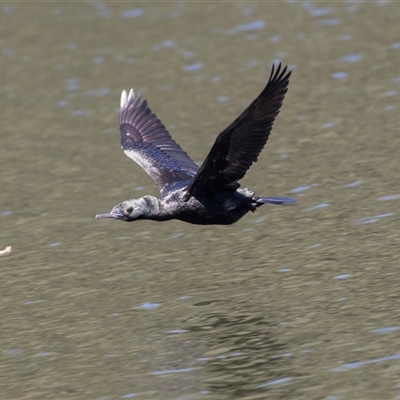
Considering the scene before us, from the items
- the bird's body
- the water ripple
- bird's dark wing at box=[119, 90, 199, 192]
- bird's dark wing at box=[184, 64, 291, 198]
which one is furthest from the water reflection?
the water ripple

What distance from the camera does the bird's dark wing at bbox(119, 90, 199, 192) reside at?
36.1ft

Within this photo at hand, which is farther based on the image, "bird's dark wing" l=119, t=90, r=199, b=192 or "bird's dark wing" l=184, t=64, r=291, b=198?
"bird's dark wing" l=119, t=90, r=199, b=192

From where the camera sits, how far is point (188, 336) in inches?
357

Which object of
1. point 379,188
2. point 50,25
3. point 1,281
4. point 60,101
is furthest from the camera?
point 50,25

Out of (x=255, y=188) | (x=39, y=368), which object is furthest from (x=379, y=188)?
(x=39, y=368)

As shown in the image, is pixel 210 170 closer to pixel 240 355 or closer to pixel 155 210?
pixel 155 210

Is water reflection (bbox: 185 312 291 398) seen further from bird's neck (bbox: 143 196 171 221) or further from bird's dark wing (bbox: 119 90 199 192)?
bird's dark wing (bbox: 119 90 199 192)

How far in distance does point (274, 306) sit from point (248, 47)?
33.9 feet

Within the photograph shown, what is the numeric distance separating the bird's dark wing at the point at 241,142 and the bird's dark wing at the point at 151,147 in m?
1.12

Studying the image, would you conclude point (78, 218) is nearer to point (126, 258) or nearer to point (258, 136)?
point (126, 258)

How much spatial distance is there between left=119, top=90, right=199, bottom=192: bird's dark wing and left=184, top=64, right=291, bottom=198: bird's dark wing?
3.67ft

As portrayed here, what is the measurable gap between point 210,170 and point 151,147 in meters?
2.45

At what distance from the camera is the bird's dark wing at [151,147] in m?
11.0

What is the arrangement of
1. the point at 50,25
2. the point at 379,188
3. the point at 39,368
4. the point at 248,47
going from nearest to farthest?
the point at 39,368, the point at 379,188, the point at 248,47, the point at 50,25
